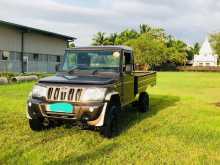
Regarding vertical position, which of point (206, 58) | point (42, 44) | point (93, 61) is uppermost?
point (42, 44)

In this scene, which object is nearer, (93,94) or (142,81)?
(93,94)

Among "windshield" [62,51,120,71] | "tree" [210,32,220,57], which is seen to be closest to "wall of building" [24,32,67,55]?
"windshield" [62,51,120,71]

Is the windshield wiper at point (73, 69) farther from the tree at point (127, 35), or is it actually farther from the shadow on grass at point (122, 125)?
the tree at point (127, 35)

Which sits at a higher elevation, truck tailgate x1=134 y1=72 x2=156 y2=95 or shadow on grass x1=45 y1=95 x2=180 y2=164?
truck tailgate x1=134 y1=72 x2=156 y2=95

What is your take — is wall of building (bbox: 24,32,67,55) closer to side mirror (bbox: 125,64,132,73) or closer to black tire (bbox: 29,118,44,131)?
side mirror (bbox: 125,64,132,73)

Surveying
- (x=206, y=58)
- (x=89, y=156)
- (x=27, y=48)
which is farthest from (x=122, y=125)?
(x=206, y=58)

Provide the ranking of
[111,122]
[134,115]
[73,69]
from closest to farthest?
[111,122] → [73,69] → [134,115]

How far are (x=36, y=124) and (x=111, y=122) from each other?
175 cm

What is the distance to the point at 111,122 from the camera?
7.44m

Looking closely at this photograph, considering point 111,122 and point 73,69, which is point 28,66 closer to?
point 73,69

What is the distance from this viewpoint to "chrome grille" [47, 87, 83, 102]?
7.02 meters

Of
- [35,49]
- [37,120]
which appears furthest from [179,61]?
[37,120]

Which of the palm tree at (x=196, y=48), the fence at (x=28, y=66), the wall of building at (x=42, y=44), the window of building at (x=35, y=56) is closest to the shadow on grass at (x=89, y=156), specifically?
the fence at (x=28, y=66)

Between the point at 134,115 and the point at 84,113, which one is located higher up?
the point at 84,113
